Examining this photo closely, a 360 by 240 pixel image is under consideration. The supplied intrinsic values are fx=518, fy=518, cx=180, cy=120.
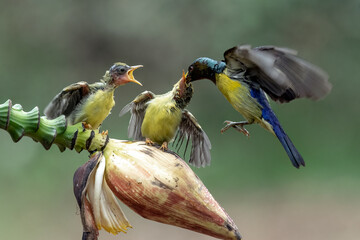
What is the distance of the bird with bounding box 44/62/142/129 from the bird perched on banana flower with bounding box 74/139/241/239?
4.4 inches

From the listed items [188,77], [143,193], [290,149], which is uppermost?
[188,77]

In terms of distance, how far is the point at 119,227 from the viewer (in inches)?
19.5

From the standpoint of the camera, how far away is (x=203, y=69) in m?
0.76

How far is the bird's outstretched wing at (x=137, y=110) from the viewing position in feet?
2.39

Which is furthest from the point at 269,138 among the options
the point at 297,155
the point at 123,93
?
the point at 297,155

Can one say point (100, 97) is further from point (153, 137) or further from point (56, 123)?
point (56, 123)

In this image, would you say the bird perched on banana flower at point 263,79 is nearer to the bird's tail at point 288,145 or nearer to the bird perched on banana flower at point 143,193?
the bird's tail at point 288,145

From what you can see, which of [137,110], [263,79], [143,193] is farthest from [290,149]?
[143,193]

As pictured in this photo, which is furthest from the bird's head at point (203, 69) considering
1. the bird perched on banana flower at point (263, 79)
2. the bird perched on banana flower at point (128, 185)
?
the bird perched on banana flower at point (128, 185)

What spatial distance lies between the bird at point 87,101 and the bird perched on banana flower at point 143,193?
0.11 m

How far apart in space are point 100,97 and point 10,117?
0.31m

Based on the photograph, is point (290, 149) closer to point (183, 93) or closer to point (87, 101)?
point (183, 93)

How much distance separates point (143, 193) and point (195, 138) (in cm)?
23

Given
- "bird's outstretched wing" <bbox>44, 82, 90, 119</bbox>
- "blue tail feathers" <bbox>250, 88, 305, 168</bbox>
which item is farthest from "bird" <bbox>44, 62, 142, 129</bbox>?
"blue tail feathers" <bbox>250, 88, 305, 168</bbox>
